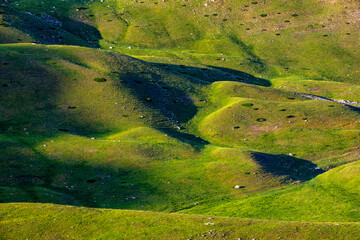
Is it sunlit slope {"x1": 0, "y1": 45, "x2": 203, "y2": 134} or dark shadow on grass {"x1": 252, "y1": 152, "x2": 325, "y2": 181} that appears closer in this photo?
dark shadow on grass {"x1": 252, "y1": 152, "x2": 325, "y2": 181}

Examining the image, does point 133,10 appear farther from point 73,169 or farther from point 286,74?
point 73,169

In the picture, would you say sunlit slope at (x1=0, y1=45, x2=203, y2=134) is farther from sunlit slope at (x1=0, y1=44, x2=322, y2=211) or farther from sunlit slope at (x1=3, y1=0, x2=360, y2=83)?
sunlit slope at (x1=3, y1=0, x2=360, y2=83)

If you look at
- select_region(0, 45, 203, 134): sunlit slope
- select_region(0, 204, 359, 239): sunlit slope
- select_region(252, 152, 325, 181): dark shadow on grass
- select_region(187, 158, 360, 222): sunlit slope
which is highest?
select_region(0, 204, 359, 239): sunlit slope

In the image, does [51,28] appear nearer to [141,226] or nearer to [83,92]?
[83,92]

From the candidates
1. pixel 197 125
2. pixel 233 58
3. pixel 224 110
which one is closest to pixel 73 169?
pixel 197 125

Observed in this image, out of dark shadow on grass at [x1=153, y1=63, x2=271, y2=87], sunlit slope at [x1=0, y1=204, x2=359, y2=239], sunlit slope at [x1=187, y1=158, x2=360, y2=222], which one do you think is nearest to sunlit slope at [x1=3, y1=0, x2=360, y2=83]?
dark shadow on grass at [x1=153, y1=63, x2=271, y2=87]

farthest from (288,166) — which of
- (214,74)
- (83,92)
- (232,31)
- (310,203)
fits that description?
(232,31)
